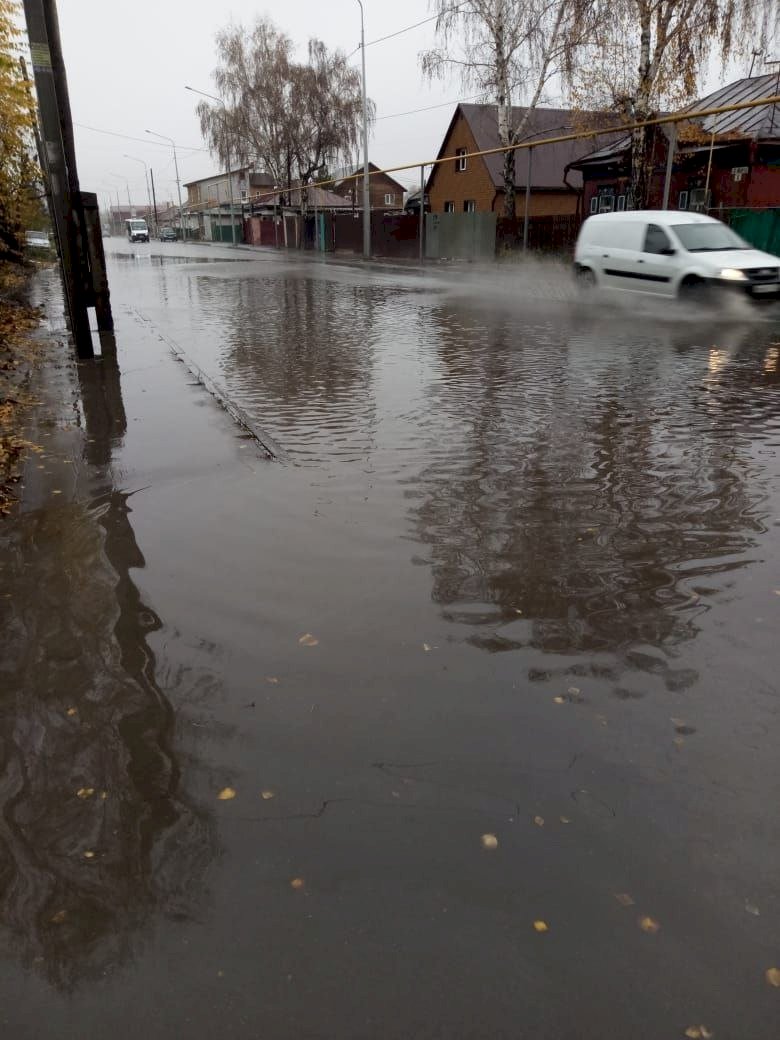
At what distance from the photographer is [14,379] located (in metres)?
9.25

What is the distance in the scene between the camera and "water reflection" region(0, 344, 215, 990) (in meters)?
2.07

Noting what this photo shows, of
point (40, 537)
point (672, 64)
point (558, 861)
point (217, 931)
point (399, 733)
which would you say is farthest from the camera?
point (672, 64)

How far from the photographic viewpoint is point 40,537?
15.1 feet

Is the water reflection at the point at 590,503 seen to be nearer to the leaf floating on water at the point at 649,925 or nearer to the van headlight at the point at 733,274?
the leaf floating on water at the point at 649,925

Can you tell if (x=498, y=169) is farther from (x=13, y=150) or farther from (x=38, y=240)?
(x=13, y=150)

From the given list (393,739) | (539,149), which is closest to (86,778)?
(393,739)

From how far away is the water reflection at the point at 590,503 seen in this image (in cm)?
366

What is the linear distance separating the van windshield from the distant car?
1155 inches

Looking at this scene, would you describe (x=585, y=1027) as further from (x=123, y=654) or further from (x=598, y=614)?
Answer: (x=123, y=654)

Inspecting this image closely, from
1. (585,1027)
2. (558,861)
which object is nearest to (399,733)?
(558,861)

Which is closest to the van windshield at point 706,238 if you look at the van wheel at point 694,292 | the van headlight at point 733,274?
the van wheel at point 694,292

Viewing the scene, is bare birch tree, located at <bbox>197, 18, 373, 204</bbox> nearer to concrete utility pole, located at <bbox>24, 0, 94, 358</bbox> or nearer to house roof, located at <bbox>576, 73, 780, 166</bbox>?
house roof, located at <bbox>576, 73, 780, 166</bbox>

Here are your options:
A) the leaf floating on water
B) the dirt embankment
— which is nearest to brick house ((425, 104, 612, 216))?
the dirt embankment

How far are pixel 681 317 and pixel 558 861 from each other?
14.1 meters
